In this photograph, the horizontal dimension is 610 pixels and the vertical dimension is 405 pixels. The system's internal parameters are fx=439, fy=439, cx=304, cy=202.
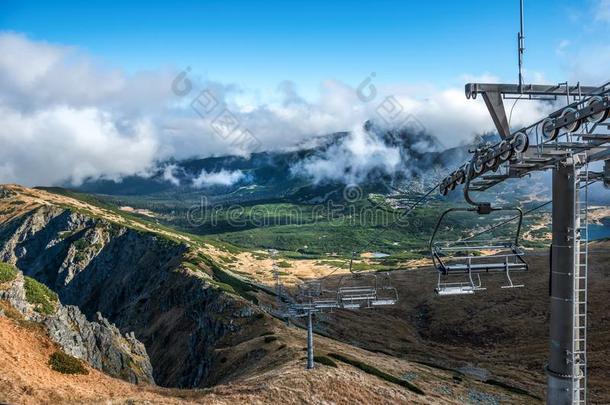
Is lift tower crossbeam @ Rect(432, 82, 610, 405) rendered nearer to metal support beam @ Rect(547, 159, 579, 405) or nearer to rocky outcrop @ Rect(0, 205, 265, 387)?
metal support beam @ Rect(547, 159, 579, 405)

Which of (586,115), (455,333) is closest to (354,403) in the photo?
(586,115)

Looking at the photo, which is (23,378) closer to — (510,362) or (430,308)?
(510,362)

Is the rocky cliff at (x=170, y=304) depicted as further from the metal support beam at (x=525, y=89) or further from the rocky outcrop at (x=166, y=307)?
the metal support beam at (x=525, y=89)

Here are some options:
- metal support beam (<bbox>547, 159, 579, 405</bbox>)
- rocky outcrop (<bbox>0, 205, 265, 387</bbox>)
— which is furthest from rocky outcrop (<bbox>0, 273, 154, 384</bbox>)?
metal support beam (<bbox>547, 159, 579, 405</bbox>)

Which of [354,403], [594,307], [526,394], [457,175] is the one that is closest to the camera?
[457,175]

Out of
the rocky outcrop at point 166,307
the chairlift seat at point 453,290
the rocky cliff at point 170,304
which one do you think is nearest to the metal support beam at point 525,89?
the chairlift seat at point 453,290

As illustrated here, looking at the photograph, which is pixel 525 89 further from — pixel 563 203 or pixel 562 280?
pixel 562 280
